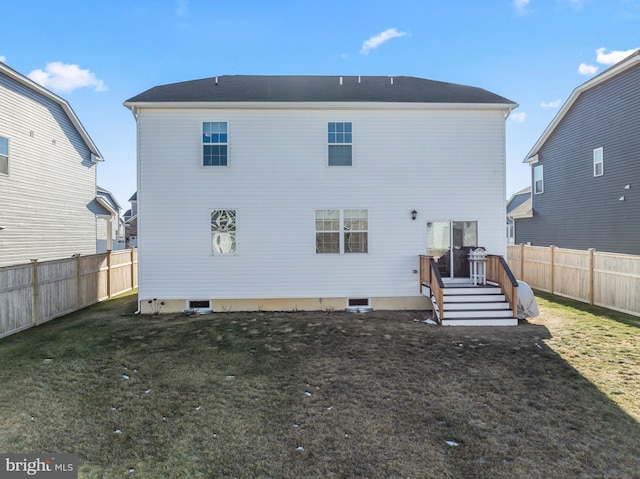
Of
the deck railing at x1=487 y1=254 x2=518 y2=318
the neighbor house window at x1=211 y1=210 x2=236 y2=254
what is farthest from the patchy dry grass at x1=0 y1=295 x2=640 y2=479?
the neighbor house window at x1=211 y1=210 x2=236 y2=254

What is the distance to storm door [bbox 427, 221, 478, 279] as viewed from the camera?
9.76 meters

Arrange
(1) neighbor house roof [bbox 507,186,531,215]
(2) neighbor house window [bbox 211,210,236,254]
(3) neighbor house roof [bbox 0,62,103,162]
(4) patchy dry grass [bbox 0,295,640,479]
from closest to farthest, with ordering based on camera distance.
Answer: (4) patchy dry grass [bbox 0,295,640,479] → (2) neighbor house window [bbox 211,210,236,254] → (3) neighbor house roof [bbox 0,62,103,162] → (1) neighbor house roof [bbox 507,186,531,215]

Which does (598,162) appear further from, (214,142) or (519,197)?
(519,197)

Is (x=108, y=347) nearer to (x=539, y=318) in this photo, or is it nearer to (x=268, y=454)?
(x=268, y=454)

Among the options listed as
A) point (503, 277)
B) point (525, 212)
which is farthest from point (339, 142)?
point (525, 212)

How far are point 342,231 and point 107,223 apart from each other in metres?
15.3

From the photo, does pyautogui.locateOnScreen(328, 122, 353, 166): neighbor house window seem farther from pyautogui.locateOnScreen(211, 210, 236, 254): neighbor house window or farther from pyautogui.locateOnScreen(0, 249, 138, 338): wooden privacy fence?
pyautogui.locateOnScreen(0, 249, 138, 338): wooden privacy fence

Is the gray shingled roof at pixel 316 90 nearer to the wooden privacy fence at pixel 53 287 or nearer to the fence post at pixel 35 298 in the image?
the fence post at pixel 35 298

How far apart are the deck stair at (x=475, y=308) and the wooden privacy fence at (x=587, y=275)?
3529 millimetres

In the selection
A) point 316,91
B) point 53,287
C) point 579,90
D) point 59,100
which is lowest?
point 53,287

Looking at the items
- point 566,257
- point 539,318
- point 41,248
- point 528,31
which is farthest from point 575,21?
point 41,248

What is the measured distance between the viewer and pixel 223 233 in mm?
9648

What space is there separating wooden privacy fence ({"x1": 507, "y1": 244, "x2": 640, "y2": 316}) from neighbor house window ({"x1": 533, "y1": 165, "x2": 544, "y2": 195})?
6417mm

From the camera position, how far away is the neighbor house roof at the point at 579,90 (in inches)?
470
